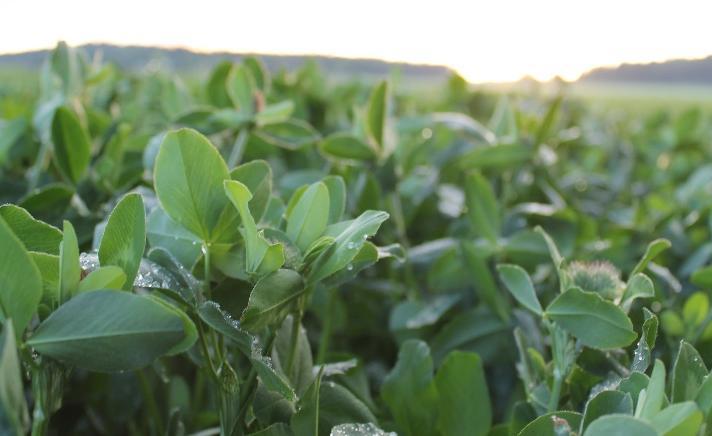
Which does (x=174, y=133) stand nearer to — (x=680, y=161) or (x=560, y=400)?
(x=560, y=400)

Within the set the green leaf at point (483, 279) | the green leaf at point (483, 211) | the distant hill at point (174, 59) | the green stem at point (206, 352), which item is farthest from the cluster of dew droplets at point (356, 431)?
the distant hill at point (174, 59)

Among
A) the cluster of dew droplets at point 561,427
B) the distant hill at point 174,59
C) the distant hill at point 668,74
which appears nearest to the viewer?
the cluster of dew droplets at point 561,427

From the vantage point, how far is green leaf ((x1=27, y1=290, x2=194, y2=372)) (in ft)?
1.71

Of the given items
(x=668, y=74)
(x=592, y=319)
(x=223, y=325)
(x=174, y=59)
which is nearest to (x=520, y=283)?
(x=592, y=319)

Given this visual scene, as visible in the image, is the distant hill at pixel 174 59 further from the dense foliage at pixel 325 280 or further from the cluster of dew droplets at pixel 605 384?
the cluster of dew droplets at pixel 605 384

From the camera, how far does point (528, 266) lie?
1.16 metres

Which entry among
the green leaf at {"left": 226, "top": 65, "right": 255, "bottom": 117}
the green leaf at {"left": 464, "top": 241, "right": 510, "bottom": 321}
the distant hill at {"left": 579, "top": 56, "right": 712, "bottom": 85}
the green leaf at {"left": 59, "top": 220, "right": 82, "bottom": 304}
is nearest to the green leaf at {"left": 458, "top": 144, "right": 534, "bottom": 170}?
the green leaf at {"left": 464, "top": 241, "right": 510, "bottom": 321}

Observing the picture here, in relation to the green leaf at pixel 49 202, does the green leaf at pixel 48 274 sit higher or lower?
higher

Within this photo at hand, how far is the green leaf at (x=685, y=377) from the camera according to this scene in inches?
23.3

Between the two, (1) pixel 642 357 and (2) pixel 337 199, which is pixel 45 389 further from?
(1) pixel 642 357

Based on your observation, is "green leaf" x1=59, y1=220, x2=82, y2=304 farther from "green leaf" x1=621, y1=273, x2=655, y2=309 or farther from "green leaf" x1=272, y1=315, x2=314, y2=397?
"green leaf" x1=621, y1=273, x2=655, y2=309

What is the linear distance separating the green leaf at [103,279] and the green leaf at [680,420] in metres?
0.37

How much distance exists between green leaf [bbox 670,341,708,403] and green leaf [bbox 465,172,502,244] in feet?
1.86

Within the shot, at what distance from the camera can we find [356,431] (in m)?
0.60
